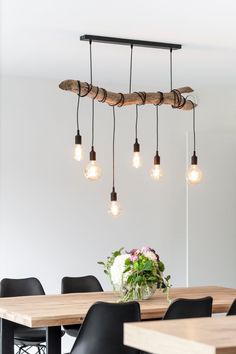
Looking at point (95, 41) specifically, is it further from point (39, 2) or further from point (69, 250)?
point (69, 250)

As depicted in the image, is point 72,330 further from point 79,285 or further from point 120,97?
point 120,97

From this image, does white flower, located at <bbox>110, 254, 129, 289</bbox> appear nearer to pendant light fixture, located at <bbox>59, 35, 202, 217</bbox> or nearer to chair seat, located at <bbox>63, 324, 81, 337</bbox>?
pendant light fixture, located at <bbox>59, 35, 202, 217</bbox>

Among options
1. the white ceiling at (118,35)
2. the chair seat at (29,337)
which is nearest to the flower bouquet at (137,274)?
the chair seat at (29,337)

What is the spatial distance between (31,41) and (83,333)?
232cm

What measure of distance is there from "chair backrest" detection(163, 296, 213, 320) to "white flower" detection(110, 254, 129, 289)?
643 mm

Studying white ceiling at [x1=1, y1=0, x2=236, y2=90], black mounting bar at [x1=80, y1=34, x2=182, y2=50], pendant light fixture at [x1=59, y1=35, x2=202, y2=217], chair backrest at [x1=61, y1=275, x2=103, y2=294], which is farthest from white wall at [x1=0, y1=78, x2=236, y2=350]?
black mounting bar at [x1=80, y1=34, x2=182, y2=50]

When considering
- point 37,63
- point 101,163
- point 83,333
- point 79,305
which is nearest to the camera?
point 83,333

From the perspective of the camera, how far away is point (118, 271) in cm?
523

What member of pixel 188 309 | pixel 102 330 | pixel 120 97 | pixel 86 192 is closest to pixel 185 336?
pixel 102 330

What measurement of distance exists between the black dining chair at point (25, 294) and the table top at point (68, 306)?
0.35 metres

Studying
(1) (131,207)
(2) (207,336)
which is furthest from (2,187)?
(2) (207,336)

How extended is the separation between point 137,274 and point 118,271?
0.42 feet

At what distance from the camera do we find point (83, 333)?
178 inches

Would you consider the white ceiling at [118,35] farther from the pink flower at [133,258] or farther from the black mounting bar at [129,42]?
the pink flower at [133,258]
